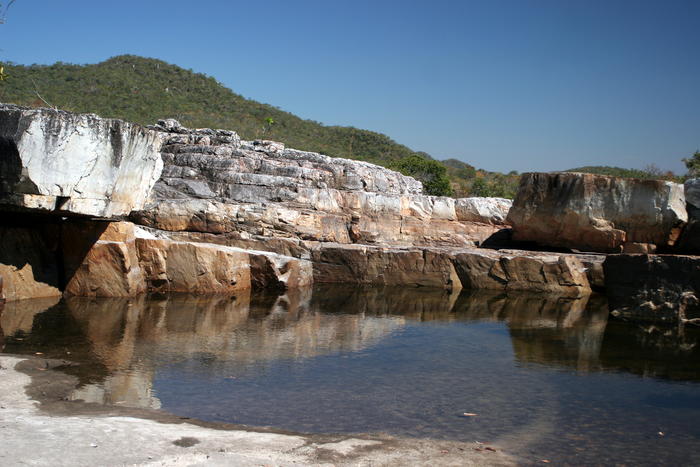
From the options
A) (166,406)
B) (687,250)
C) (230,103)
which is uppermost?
(230,103)

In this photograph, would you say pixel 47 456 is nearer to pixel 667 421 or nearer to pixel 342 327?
pixel 667 421

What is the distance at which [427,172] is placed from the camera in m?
31.0

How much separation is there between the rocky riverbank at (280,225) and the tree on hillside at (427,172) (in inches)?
402

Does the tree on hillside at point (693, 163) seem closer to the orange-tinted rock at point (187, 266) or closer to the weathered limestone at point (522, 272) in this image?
the weathered limestone at point (522, 272)

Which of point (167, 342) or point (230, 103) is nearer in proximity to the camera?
point (167, 342)

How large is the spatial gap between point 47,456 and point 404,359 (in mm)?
4403

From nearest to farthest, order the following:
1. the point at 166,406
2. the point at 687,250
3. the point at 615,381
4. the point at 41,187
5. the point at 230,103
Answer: the point at 166,406 < the point at 615,381 < the point at 41,187 < the point at 687,250 < the point at 230,103

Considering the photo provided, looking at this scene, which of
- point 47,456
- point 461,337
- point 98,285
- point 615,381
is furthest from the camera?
point 98,285

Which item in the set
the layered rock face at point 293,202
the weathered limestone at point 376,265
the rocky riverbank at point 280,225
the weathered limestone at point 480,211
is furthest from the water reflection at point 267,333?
the weathered limestone at point 480,211

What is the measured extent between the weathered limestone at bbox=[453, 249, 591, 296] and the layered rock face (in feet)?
8.32

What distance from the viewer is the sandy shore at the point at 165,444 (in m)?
3.74

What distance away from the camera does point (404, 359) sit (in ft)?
24.2

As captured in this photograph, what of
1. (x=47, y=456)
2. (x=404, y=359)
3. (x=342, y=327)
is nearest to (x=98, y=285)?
(x=342, y=327)

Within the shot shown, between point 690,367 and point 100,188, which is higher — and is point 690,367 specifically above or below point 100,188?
below
